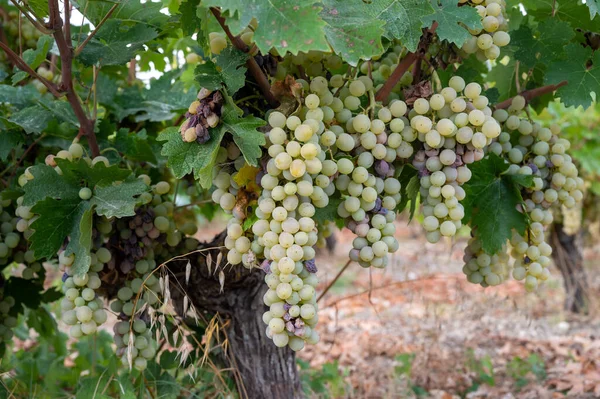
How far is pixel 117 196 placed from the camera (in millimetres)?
1431

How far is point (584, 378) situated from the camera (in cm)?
285

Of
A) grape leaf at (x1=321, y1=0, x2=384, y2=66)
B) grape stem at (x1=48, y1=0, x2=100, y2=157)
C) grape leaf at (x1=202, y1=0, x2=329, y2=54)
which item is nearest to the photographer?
grape leaf at (x1=202, y1=0, x2=329, y2=54)

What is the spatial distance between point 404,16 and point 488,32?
0.24 m

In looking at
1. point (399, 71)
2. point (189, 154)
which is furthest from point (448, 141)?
point (189, 154)

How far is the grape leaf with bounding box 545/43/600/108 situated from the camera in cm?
151

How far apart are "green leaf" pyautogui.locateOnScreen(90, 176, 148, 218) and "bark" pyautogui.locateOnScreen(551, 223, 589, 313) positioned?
4.16 metres

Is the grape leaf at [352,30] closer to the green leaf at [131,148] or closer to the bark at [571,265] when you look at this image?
the green leaf at [131,148]

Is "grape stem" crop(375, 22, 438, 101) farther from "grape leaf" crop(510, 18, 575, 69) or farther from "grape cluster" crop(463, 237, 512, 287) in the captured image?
"grape cluster" crop(463, 237, 512, 287)

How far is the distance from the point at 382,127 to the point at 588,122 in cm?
363

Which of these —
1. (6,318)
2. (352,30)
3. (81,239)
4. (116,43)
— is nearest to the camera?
(352,30)

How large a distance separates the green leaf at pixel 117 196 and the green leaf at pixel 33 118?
36 centimetres

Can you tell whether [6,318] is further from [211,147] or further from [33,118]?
[211,147]

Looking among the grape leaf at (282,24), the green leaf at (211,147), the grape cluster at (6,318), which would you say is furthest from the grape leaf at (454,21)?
the grape cluster at (6,318)

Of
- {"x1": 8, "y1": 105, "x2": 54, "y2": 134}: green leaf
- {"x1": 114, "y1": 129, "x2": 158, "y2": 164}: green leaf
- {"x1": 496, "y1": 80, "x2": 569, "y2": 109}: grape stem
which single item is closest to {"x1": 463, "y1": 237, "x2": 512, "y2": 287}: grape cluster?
{"x1": 496, "y1": 80, "x2": 569, "y2": 109}: grape stem
